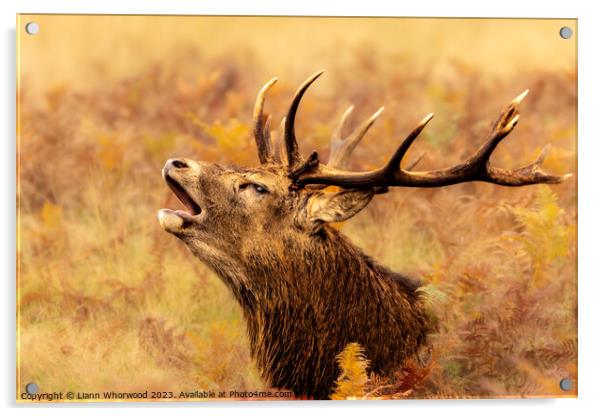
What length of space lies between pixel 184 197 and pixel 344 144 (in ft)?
3.22

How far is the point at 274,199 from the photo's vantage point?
229 inches

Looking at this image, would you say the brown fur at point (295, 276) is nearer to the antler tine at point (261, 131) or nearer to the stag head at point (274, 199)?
the stag head at point (274, 199)

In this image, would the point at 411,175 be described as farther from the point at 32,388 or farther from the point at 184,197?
the point at 32,388

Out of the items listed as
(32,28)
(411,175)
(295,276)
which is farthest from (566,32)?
(32,28)

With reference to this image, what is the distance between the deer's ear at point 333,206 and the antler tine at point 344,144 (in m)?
0.35

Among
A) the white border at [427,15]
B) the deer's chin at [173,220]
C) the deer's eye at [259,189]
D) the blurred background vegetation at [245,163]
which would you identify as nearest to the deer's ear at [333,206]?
the deer's eye at [259,189]

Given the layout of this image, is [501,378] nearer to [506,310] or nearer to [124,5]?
[506,310]

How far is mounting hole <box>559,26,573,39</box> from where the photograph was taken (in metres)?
6.28

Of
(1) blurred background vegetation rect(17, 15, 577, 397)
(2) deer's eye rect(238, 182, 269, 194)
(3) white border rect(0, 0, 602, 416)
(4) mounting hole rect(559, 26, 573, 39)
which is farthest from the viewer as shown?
(4) mounting hole rect(559, 26, 573, 39)

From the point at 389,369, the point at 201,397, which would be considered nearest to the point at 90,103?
the point at 201,397

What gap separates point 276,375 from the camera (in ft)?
19.7

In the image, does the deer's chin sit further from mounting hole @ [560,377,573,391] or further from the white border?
mounting hole @ [560,377,573,391]

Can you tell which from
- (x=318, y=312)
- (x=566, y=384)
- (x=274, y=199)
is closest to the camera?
(x=274, y=199)

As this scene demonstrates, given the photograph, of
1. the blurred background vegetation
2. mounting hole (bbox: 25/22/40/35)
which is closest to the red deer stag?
the blurred background vegetation
